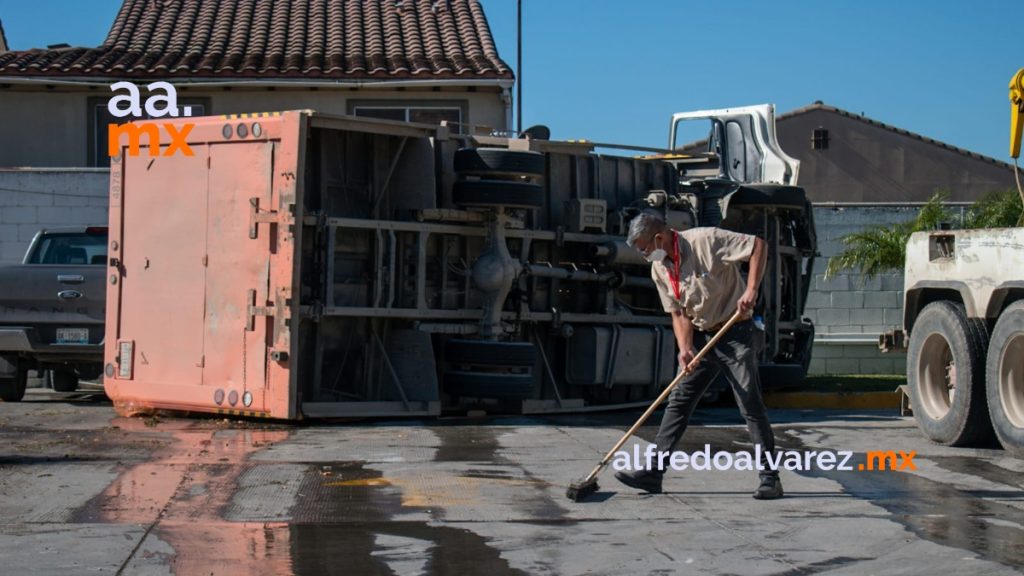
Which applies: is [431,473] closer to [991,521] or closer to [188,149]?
[991,521]

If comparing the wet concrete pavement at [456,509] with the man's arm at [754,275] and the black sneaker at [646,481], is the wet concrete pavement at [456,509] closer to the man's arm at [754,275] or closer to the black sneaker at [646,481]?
the black sneaker at [646,481]

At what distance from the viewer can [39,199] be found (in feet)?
60.2

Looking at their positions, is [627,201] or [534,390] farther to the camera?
[627,201]

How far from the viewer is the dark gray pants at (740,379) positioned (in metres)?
7.88

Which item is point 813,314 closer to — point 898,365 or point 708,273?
point 898,365

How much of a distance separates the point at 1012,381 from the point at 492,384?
14.3 ft

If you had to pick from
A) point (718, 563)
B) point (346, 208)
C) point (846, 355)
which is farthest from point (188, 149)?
point (846, 355)

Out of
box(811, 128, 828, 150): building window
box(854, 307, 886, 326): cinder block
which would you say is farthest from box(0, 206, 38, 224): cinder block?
box(811, 128, 828, 150): building window

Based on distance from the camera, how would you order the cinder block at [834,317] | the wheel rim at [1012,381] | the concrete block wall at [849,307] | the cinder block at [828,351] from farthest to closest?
the cinder block at [834,317] → the concrete block wall at [849,307] → the cinder block at [828,351] → the wheel rim at [1012,381]

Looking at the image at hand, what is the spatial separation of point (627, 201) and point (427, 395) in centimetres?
315

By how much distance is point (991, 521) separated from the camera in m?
7.27

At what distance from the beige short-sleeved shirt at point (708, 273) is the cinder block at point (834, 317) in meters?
11.4

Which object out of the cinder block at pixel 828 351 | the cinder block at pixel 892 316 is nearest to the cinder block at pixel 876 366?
the cinder block at pixel 828 351
